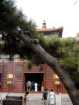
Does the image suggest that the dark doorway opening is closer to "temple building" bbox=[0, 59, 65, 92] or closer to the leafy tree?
"temple building" bbox=[0, 59, 65, 92]

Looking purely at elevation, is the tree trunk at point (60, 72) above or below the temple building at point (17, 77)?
above

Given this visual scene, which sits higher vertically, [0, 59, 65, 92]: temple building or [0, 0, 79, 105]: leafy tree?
[0, 0, 79, 105]: leafy tree

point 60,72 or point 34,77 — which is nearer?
point 60,72

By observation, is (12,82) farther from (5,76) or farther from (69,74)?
(69,74)

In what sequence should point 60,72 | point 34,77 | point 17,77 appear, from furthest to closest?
1. point 34,77
2. point 17,77
3. point 60,72

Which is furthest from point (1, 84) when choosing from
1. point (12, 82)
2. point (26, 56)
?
point (26, 56)

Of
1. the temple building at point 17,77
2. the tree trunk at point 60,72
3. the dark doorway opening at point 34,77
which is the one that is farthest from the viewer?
the dark doorway opening at point 34,77

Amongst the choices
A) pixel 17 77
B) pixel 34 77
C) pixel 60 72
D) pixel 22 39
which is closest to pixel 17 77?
pixel 17 77

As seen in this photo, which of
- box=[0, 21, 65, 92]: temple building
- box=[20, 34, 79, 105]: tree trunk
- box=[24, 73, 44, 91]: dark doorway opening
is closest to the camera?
box=[20, 34, 79, 105]: tree trunk

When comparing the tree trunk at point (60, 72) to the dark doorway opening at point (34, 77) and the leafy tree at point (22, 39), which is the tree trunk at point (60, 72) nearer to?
the leafy tree at point (22, 39)

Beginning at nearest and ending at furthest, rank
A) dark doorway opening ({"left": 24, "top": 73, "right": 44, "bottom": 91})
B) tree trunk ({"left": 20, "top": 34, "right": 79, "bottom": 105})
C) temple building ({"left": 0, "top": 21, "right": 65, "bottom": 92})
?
tree trunk ({"left": 20, "top": 34, "right": 79, "bottom": 105}) → temple building ({"left": 0, "top": 21, "right": 65, "bottom": 92}) → dark doorway opening ({"left": 24, "top": 73, "right": 44, "bottom": 91})

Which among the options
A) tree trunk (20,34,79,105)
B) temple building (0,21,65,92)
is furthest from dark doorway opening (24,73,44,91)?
tree trunk (20,34,79,105)

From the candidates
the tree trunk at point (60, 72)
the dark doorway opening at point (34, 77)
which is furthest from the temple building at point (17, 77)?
the tree trunk at point (60, 72)

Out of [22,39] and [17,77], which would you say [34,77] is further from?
[22,39]
